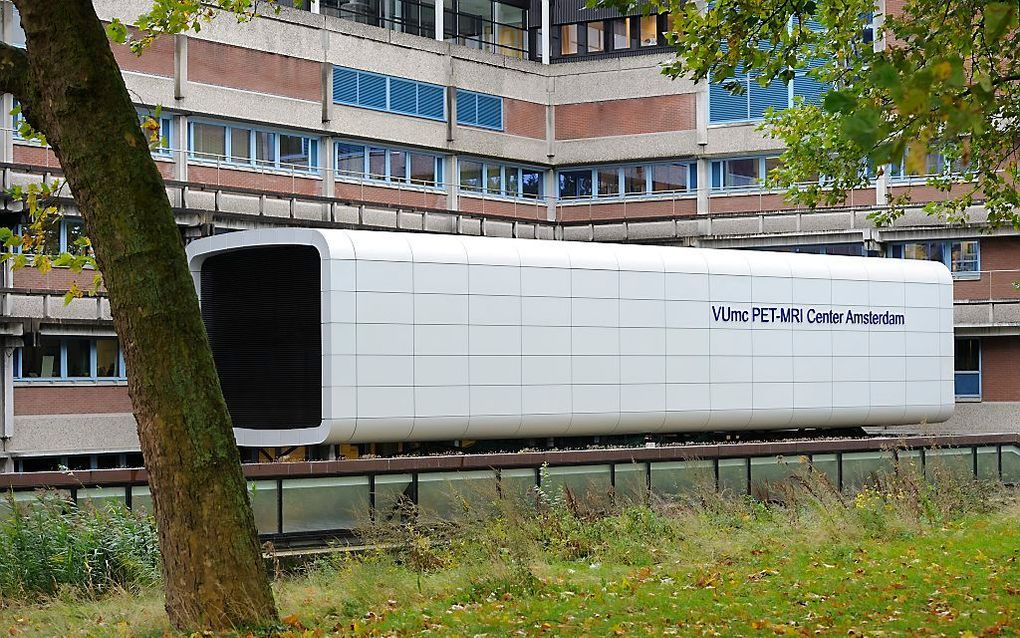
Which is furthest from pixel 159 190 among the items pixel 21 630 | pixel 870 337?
pixel 870 337

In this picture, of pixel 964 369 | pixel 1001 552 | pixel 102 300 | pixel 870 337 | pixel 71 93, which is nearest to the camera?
pixel 71 93

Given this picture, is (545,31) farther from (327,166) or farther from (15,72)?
(15,72)

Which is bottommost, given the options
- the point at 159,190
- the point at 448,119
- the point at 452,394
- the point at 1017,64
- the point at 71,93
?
the point at 452,394

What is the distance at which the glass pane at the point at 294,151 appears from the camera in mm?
40750

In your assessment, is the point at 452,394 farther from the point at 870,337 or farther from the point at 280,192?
the point at 280,192

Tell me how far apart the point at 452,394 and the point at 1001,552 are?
1231 centimetres

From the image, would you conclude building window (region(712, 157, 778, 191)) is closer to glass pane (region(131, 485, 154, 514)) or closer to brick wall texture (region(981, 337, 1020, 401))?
brick wall texture (region(981, 337, 1020, 401))

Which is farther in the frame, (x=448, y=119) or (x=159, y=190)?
(x=448, y=119)

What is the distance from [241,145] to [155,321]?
98.3 feet

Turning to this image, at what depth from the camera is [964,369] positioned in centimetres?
4322

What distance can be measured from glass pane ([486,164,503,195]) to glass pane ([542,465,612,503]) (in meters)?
26.4

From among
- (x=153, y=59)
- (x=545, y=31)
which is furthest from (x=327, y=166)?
(x=545, y=31)

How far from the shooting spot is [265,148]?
132ft

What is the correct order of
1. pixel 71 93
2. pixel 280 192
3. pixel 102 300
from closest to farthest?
pixel 71 93, pixel 102 300, pixel 280 192
